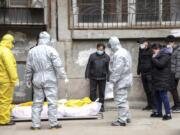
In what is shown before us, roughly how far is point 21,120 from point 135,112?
2636 millimetres

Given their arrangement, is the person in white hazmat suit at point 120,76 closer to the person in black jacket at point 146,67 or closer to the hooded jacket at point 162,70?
the hooded jacket at point 162,70

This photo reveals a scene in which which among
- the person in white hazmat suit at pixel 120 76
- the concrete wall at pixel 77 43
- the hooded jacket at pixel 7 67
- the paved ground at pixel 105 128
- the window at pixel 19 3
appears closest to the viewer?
the paved ground at pixel 105 128

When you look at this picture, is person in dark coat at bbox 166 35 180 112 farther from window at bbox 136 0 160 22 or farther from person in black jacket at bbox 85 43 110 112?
person in black jacket at bbox 85 43 110 112

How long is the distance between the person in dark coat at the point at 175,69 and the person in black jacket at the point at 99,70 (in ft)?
4.83

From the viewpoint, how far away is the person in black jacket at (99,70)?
1146 centimetres

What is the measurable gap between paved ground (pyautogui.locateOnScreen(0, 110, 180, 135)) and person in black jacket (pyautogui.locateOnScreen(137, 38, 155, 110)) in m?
1.18

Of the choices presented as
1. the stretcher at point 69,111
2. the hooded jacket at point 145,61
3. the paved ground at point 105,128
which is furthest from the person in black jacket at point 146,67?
the stretcher at point 69,111

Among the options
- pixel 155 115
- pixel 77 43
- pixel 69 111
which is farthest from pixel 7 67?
pixel 155 115

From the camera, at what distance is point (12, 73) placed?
954 centimetres

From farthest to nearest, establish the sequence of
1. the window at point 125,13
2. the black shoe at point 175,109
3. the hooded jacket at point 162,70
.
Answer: the window at point 125,13 < the black shoe at point 175,109 < the hooded jacket at point 162,70

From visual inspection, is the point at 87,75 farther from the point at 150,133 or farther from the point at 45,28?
the point at 150,133

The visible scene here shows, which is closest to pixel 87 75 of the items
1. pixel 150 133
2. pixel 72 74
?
pixel 72 74

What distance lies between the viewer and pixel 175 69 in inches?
436

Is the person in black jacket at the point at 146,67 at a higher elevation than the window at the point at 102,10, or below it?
below
